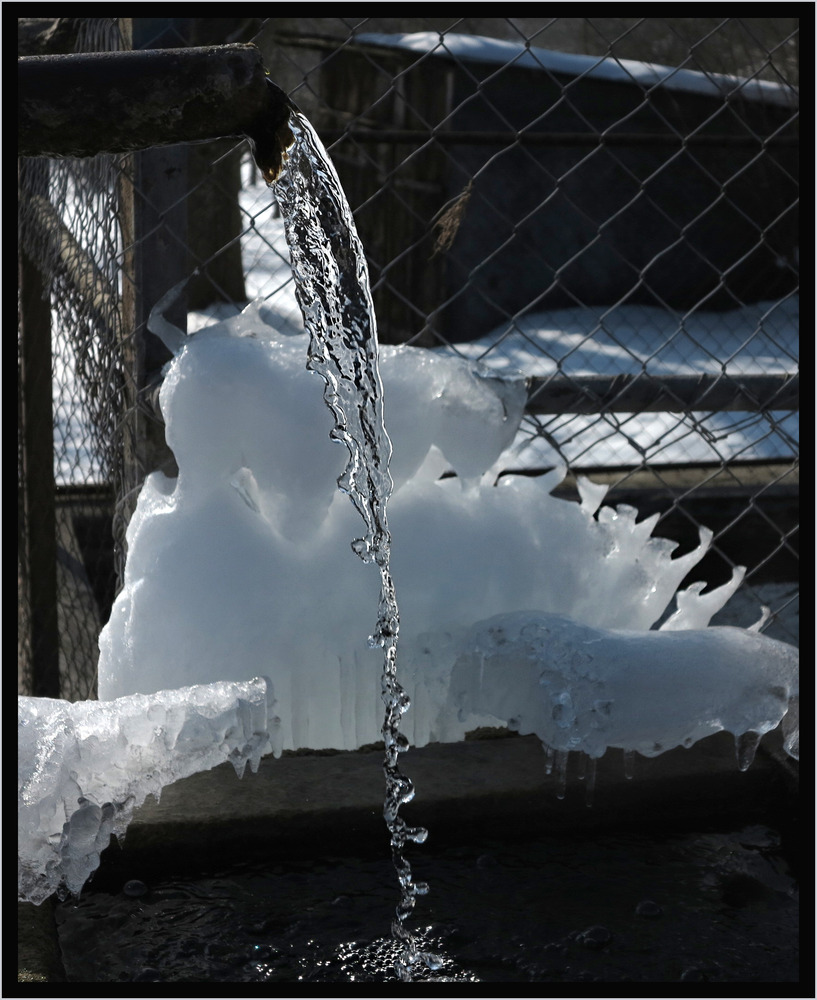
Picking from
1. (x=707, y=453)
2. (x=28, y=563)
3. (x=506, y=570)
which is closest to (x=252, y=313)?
(x=506, y=570)

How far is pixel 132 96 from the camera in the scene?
2.89 feet

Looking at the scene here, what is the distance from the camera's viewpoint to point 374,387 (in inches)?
55.5

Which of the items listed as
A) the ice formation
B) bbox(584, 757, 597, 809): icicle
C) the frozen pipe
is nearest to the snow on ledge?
the ice formation

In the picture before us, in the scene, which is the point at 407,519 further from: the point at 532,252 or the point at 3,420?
the point at 532,252

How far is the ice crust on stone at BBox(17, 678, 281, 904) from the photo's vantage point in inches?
52.6

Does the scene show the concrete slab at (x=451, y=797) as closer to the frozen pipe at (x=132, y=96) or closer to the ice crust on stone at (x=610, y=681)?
the ice crust on stone at (x=610, y=681)

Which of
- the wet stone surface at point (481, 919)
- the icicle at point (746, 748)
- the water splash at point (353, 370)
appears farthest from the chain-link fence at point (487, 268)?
the wet stone surface at point (481, 919)

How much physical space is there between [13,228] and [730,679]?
48.0 inches

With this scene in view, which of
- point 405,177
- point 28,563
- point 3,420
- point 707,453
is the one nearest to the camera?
point 3,420

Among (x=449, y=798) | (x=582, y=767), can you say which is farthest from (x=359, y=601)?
(x=582, y=767)

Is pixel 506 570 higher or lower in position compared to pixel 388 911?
higher

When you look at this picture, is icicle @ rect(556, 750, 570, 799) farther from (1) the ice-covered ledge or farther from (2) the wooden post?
(2) the wooden post

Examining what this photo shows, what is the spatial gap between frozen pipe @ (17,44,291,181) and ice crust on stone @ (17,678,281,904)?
75 cm

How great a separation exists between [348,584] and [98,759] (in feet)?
1.47
